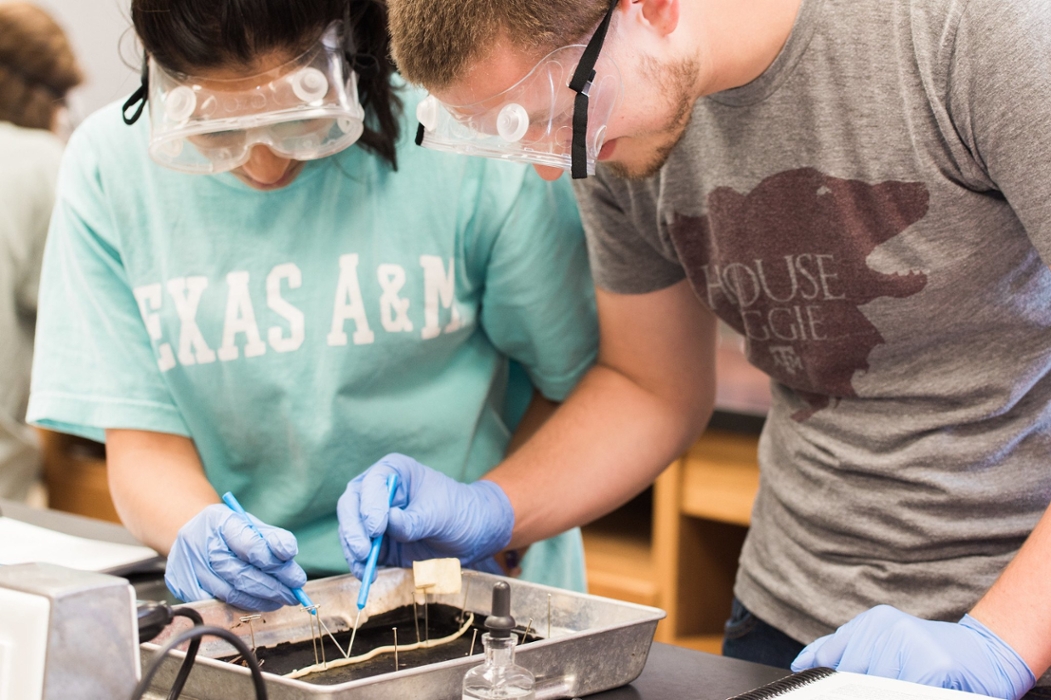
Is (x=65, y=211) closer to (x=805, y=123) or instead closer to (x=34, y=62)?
(x=805, y=123)

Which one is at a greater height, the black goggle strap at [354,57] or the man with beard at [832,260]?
the black goggle strap at [354,57]

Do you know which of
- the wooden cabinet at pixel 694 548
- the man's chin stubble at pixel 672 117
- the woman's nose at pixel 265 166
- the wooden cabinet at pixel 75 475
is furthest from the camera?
the wooden cabinet at pixel 75 475

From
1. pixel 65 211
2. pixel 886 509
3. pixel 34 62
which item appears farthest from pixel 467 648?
pixel 34 62

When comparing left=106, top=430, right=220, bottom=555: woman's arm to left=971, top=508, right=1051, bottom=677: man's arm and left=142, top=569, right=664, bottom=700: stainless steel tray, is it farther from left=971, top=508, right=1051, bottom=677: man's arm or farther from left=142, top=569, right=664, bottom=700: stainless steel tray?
left=971, top=508, right=1051, bottom=677: man's arm

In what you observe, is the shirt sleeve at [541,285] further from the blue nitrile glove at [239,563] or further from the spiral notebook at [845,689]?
the spiral notebook at [845,689]

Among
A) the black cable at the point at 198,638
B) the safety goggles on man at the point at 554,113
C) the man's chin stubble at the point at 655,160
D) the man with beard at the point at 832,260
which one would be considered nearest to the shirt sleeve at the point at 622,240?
the man with beard at the point at 832,260

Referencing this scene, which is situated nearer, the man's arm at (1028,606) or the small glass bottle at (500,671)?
the small glass bottle at (500,671)

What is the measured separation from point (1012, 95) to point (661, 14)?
0.34m

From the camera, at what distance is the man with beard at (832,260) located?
3.25 feet

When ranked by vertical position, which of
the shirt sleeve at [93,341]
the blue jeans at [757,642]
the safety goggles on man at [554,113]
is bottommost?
the blue jeans at [757,642]

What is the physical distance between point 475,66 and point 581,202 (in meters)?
0.39

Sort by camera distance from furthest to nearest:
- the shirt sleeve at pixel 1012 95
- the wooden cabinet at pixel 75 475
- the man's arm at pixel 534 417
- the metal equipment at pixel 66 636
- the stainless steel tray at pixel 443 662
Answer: the wooden cabinet at pixel 75 475, the man's arm at pixel 534 417, the shirt sleeve at pixel 1012 95, the stainless steel tray at pixel 443 662, the metal equipment at pixel 66 636

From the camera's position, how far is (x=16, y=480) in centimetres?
274

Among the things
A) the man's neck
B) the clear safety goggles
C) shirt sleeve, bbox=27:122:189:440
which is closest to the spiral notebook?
the man's neck
